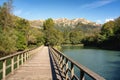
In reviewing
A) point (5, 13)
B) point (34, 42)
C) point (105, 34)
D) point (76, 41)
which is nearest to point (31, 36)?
point (34, 42)

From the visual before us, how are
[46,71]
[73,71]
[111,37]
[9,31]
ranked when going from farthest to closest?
[111,37] → [9,31] → [46,71] → [73,71]

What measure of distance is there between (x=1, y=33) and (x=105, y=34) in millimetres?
71128

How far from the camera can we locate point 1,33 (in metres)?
42.2

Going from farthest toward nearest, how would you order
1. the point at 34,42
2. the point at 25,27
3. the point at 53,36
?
the point at 53,36 → the point at 34,42 → the point at 25,27

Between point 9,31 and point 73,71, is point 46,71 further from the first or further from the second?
point 9,31

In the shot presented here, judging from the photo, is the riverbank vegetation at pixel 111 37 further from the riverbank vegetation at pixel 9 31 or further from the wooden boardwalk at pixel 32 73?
the wooden boardwalk at pixel 32 73

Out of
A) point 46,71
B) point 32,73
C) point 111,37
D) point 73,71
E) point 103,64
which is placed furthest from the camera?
point 111,37

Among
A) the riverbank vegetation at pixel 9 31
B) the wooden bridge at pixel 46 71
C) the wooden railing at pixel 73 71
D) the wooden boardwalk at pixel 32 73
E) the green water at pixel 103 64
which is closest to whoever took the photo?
the wooden railing at pixel 73 71

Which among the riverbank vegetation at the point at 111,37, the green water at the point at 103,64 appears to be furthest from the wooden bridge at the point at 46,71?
the riverbank vegetation at the point at 111,37

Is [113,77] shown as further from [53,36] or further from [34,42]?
[53,36]

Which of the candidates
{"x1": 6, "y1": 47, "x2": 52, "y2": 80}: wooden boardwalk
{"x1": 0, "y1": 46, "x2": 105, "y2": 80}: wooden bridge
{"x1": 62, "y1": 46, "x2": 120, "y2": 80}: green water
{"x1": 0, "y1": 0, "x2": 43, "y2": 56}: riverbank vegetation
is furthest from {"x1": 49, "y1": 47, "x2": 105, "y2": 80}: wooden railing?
{"x1": 0, "y1": 0, "x2": 43, "y2": 56}: riverbank vegetation

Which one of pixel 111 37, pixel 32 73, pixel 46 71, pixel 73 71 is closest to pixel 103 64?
pixel 46 71

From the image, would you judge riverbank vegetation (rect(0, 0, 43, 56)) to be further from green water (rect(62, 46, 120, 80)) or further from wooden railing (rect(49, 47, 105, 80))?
wooden railing (rect(49, 47, 105, 80))

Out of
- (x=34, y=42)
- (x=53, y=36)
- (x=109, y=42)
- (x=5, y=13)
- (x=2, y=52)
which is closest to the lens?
Answer: (x=2, y=52)
